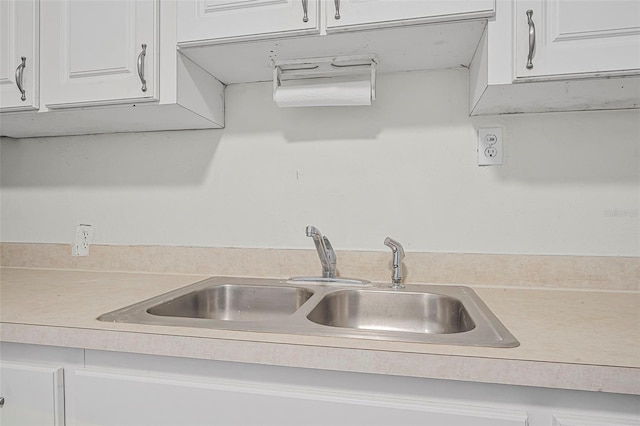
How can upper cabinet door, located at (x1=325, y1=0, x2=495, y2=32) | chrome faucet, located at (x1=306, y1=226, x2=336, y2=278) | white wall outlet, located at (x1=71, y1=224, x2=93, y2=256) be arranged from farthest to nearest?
→ white wall outlet, located at (x1=71, y1=224, x2=93, y2=256), chrome faucet, located at (x1=306, y1=226, x2=336, y2=278), upper cabinet door, located at (x1=325, y1=0, x2=495, y2=32)

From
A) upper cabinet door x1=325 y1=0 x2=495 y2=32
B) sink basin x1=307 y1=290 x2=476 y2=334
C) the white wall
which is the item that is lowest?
sink basin x1=307 y1=290 x2=476 y2=334

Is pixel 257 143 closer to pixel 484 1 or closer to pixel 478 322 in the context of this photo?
pixel 484 1

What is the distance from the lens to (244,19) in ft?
3.43

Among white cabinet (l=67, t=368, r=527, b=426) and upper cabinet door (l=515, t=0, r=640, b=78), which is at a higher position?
upper cabinet door (l=515, t=0, r=640, b=78)

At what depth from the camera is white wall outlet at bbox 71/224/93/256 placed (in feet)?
5.12

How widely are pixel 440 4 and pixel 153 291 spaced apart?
3.57 ft

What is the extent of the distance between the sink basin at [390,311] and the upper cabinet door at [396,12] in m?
0.73

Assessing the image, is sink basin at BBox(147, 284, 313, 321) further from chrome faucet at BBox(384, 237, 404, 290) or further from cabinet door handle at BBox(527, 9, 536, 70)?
cabinet door handle at BBox(527, 9, 536, 70)

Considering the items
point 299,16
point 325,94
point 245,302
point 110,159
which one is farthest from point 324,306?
point 110,159

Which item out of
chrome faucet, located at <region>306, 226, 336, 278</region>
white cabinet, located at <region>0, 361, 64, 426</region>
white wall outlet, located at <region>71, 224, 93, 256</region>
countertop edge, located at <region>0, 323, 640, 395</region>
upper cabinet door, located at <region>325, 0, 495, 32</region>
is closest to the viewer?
countertop edge, located at <region>0, 323, 640, 395</region>

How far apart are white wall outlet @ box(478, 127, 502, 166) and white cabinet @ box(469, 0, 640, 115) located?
0.77 ft

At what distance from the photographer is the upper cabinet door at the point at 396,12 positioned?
929 millimetres

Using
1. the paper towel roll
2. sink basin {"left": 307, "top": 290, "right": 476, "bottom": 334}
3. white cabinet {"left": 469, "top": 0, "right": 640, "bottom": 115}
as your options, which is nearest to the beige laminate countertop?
sink basin {"left": 307, "top": 290, "right": 476, "bottom": 334}

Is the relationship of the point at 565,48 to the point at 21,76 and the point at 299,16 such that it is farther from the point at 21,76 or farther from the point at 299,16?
the point at 21,76
